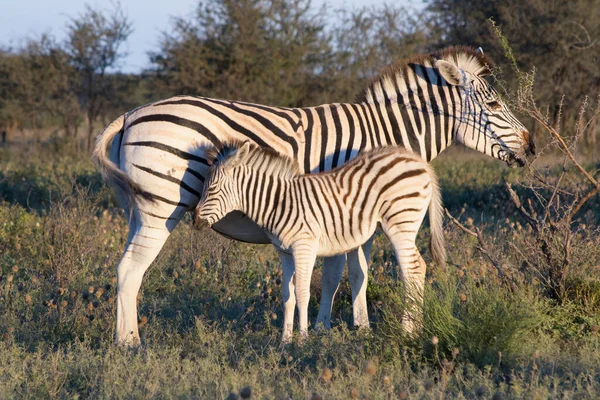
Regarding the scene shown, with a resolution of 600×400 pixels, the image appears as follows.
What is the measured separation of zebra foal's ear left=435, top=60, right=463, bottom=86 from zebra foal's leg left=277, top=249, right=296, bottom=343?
200 cm

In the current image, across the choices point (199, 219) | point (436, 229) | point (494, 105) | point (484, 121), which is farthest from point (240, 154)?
point (494, 105)

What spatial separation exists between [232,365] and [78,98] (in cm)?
2277

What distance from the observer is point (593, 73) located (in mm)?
21016

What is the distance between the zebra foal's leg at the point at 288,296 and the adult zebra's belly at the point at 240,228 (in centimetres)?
31

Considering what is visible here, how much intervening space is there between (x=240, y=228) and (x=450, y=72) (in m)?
2.17

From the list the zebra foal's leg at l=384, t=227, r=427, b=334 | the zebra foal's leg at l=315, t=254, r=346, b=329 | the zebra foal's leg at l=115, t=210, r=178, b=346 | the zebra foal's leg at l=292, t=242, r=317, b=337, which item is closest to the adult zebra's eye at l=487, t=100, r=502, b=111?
the zebra foal's leg at l=384, t=227, r=427, b=334

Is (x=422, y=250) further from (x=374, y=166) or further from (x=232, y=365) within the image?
(x=232, y=365)

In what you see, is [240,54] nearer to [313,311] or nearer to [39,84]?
[39,84]

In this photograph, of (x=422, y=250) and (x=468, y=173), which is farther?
(x=468, y=173)

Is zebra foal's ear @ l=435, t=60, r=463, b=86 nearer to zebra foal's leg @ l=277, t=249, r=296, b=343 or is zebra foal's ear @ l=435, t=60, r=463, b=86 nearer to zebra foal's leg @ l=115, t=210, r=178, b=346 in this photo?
zebra foal's leg @ l=277, t=249, r=296, b=343

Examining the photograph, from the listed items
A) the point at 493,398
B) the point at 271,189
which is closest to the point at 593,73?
the point at 271,189

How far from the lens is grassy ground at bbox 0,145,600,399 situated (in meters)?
4.46

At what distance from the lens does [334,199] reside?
18.4 feet

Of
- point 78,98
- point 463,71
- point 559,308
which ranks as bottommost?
point 559,308
